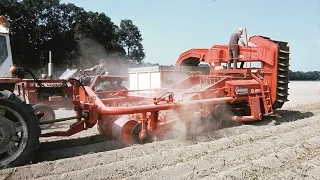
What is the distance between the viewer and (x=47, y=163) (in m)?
3.67

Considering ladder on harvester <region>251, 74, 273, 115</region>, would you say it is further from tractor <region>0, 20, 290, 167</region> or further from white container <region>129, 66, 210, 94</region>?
white container <region>129, 66, 210, 94</region>

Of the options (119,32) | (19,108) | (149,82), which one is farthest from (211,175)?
(119,32)

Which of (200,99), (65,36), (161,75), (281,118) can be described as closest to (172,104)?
(200,99)

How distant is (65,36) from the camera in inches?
1340

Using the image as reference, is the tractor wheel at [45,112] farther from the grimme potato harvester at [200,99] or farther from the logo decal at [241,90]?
the logo decal at [241,90]


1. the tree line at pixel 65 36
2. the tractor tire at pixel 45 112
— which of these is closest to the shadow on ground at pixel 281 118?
the tractor tire at pixel 45 112

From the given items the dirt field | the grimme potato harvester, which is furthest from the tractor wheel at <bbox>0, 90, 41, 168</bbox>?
the grimme potato harvester

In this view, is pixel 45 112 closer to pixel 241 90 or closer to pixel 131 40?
pixel 241 90

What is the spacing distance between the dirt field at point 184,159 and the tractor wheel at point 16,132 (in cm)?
18

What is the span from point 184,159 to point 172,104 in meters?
1.15

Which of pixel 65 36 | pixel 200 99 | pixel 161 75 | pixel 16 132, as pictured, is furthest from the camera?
pixel 65 36

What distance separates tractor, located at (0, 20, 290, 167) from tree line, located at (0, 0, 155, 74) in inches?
954

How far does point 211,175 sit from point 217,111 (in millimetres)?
2814

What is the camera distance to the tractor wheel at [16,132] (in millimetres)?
3568
